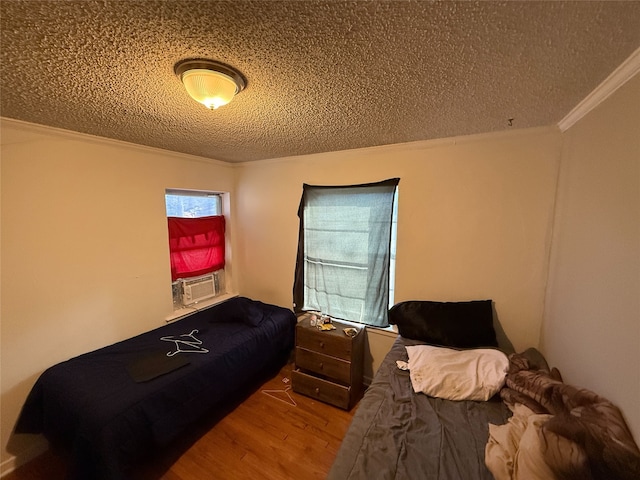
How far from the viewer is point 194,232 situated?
2779mm

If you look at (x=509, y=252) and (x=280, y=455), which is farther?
A: (x=509, y=252)

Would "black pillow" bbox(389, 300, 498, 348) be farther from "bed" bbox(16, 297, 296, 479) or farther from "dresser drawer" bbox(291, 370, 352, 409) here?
"bed" bbox(16, 297, 296, 479)

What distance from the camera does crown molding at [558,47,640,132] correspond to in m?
0.98

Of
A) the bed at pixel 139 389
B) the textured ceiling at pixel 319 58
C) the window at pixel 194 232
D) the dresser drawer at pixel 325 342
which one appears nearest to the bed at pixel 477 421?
the dresser drawer at pixel 325 342

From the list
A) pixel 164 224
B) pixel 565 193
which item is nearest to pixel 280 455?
pixel 164 224

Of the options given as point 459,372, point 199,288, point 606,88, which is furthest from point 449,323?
point 199,288

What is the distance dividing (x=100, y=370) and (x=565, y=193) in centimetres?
327

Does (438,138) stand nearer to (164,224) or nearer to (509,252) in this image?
(509,252)

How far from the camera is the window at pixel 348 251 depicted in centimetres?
229

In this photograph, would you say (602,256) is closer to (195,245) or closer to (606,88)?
(606,88)

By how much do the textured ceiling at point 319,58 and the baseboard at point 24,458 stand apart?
86.4 inches

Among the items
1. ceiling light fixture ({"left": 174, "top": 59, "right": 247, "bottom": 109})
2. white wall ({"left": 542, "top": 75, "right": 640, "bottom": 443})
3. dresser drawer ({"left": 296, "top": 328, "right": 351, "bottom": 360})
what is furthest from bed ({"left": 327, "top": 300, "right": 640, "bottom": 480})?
ceiling light fixture ({"left": 174, "top": 59, "right": 247, "bottom": 109})

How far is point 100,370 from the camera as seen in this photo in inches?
69.3

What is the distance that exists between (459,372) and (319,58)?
72.3 inches
